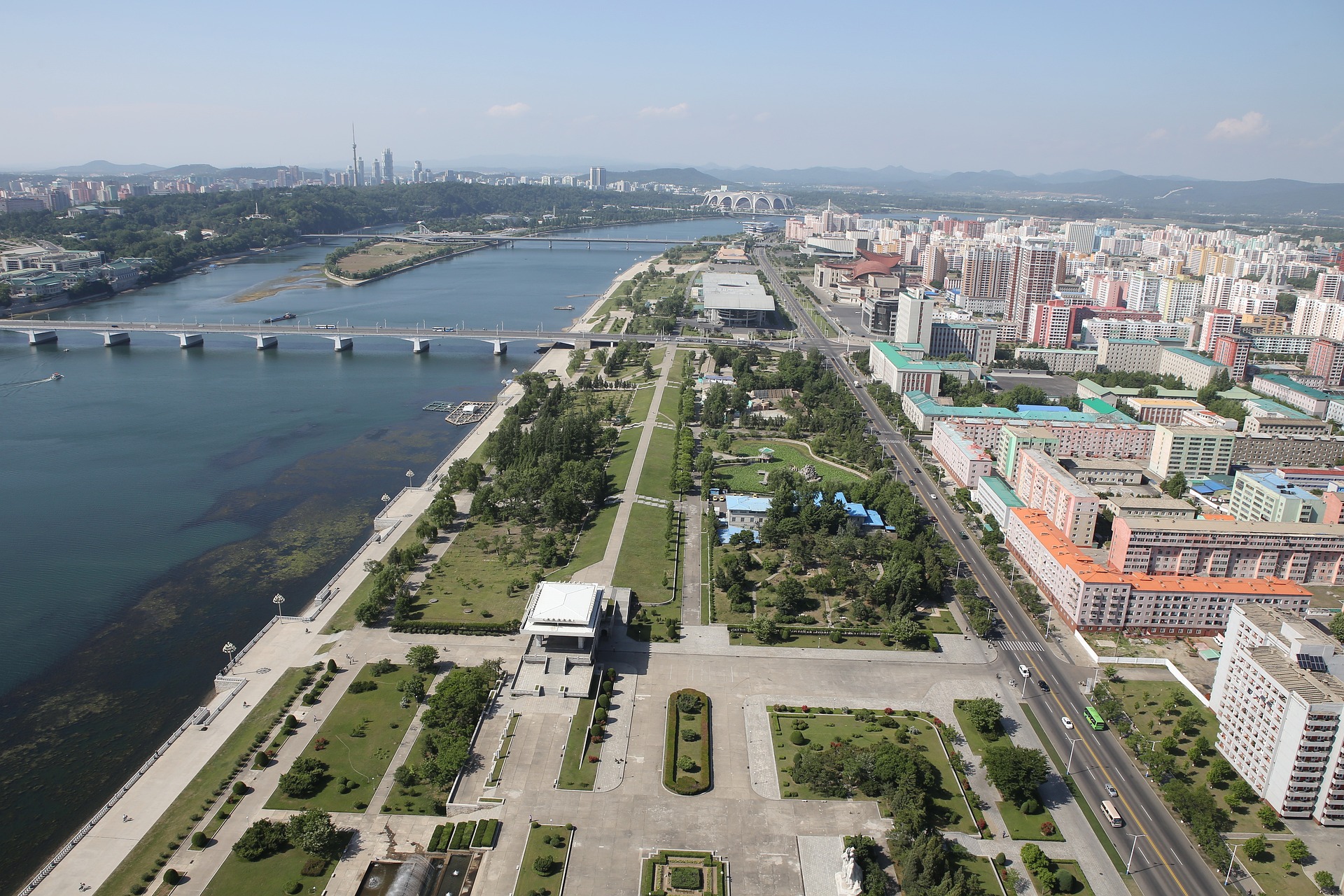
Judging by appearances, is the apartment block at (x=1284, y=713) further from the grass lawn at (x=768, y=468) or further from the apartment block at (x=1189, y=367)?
the apartment block at (x=1189, y=367)

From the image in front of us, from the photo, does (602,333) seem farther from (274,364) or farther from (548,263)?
(548,263)

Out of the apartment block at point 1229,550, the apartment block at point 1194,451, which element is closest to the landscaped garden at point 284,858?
the apartment block at point 1229,550

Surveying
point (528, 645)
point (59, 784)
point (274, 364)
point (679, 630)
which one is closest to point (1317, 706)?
point (679, 630)

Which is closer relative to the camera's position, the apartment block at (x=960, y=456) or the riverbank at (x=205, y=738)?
the riverbank at (x=205, y=738)

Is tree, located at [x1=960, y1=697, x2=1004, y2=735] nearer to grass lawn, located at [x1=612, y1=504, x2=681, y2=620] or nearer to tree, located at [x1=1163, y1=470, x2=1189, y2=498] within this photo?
grass lawn, located at [x1=612, y1=504, x2=681, y2=620]

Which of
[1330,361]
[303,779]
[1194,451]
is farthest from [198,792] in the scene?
[1330,361]

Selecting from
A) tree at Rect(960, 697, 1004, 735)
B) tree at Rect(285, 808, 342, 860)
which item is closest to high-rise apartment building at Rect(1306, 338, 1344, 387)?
tree at Rect(960, 697, 1004, 735)
